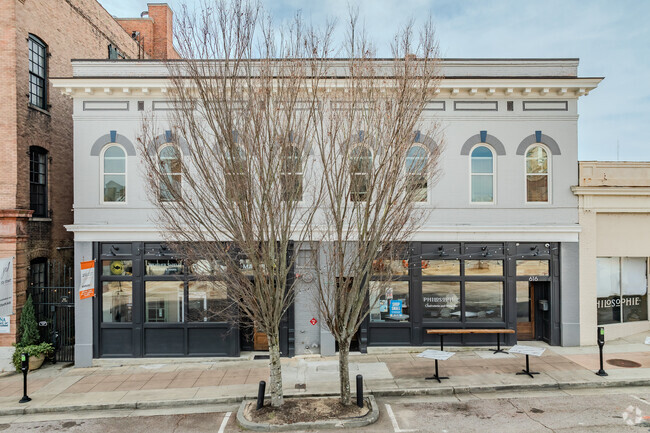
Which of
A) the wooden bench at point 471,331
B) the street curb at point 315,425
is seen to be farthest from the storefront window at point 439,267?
the street curb at point 315,425

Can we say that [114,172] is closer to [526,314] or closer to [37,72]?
[37,72]

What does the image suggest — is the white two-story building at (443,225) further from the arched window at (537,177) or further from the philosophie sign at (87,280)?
the philosophie sign at (87,280)

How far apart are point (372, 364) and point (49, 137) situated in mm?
12407

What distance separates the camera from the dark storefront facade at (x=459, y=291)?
1252cm

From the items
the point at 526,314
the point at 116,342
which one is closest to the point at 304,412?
the point at 116,342

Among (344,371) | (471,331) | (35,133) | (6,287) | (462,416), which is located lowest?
(462,416)

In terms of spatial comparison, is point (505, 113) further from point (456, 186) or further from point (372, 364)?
point (372, 364)

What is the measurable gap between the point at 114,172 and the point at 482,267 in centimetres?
1149

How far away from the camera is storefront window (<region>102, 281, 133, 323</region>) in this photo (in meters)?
12.3

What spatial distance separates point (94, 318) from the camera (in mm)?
12141

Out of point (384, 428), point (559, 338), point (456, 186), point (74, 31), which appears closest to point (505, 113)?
point (456, 186)

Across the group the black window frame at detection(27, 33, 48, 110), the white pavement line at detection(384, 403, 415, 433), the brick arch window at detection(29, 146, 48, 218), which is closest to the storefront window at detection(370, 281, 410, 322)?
the white pavement line at detection(384, 403, 415, 433)

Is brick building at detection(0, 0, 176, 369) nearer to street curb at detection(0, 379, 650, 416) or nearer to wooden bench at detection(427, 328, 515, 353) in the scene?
street curb at detection(0, 379, 650, 416)

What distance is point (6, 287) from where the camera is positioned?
11.4 m
